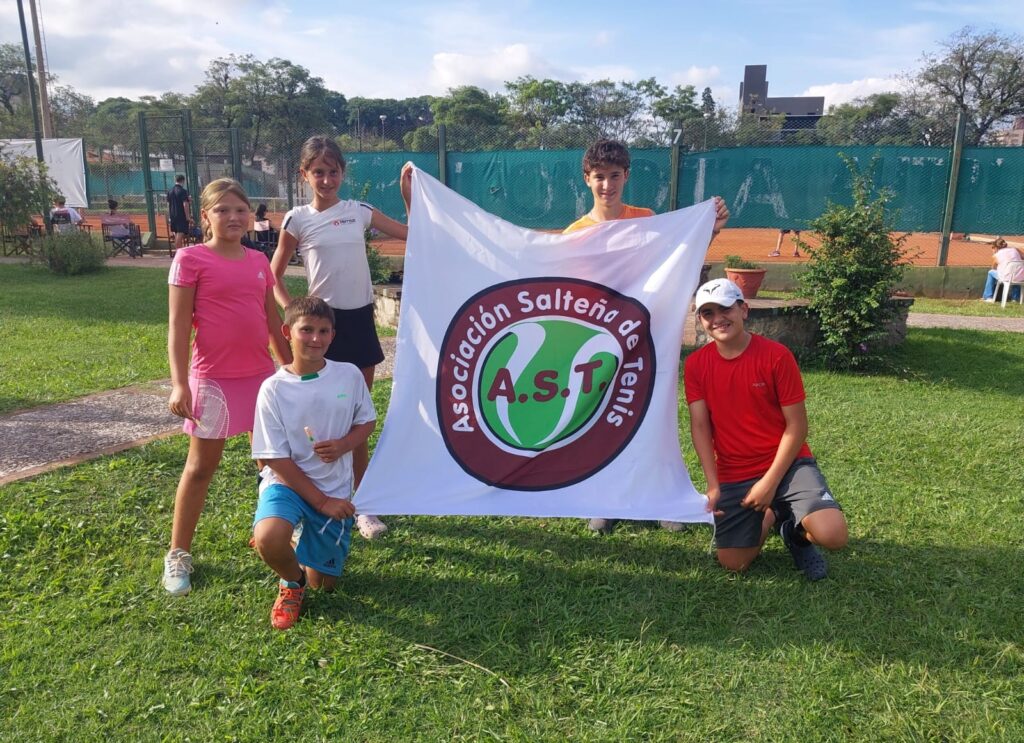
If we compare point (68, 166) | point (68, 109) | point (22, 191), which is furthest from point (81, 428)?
point (68, 109)

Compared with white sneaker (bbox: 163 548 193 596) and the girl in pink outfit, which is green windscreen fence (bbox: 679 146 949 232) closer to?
the girl in pink outfit

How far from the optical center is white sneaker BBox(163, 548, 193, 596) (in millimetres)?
3083

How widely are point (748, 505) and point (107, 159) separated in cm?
3591

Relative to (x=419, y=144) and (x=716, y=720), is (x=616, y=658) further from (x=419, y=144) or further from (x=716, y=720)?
(x=419, y=144)

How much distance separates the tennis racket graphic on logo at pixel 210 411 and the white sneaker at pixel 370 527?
855mm

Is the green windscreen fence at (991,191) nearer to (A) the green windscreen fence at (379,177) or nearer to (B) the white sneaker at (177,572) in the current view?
(A) the green windscreen fence at (379,177)

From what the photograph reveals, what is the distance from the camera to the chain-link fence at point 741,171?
11148 millimetres

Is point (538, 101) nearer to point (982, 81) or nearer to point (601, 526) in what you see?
point (982, 81)

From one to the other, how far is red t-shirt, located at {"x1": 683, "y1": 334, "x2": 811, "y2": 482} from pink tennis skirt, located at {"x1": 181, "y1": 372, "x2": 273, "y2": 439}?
188 centimetres

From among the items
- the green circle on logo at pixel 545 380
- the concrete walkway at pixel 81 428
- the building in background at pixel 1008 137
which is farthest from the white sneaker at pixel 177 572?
the building in background at pixel 1008 137

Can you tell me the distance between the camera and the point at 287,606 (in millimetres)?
2889

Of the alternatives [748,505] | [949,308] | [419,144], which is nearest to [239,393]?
[748,505]

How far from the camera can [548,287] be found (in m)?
3.38

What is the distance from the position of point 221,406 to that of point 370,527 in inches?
37.4
